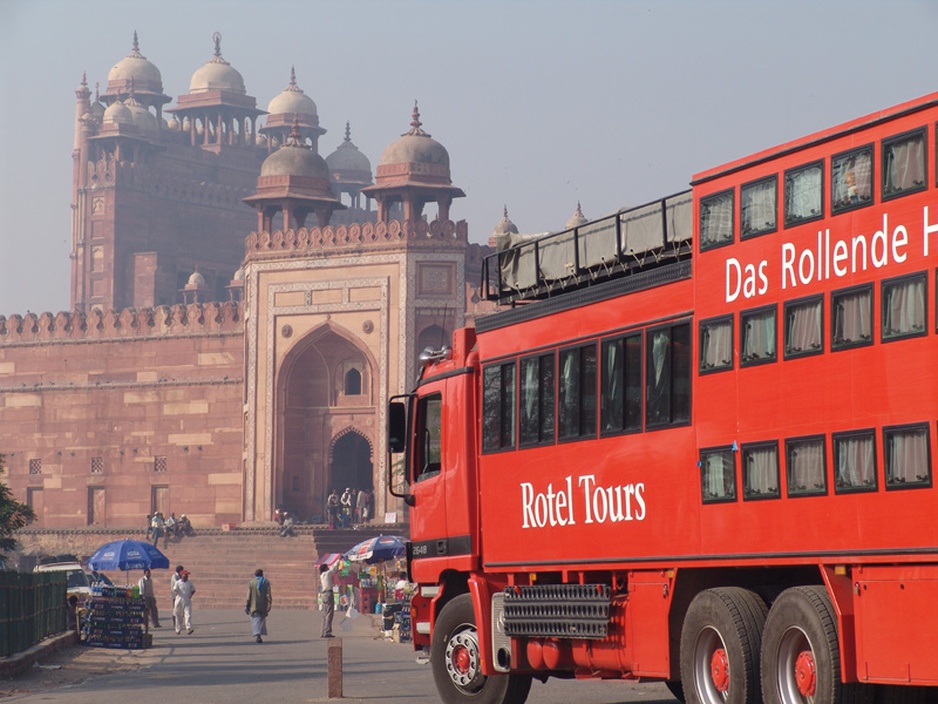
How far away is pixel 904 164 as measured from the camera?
8117 millimetres

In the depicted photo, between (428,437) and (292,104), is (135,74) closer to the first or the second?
(292,104)

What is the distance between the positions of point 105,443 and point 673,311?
140ft

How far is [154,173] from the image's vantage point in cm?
7406

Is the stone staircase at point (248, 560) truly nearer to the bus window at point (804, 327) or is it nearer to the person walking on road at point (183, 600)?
the person walking on road at point (183, 600)

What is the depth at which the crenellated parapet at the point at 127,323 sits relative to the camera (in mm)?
49000

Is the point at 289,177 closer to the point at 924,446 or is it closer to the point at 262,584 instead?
the point at 262,584

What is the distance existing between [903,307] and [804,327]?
0.76 m

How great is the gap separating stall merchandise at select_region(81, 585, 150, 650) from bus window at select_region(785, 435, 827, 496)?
1535 cm

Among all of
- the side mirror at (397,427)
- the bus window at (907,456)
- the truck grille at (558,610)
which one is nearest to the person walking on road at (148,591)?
the side mirror at (397,427)

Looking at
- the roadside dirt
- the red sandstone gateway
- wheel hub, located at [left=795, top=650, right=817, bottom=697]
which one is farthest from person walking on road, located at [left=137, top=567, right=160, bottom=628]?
wheel hub, located at [left=795, top=650, right=817, bottom=697]

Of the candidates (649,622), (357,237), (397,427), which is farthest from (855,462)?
(357,237)

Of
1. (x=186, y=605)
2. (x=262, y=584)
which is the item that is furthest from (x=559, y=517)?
(x=186, y=605)

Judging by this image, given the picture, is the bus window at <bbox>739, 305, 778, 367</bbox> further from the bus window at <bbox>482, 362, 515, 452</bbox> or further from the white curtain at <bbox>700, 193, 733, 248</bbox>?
the bus window at <bbox>482, 362, 515, 452</bbox>

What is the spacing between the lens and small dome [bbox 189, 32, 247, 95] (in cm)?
7906
